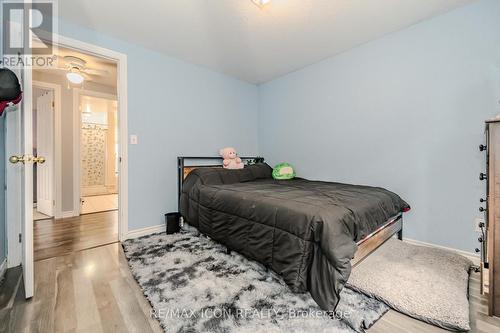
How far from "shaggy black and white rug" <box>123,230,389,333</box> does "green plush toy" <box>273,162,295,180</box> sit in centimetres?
152

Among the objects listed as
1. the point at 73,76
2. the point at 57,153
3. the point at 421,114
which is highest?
the point at 73,76

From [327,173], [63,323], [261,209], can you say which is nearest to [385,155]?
[327,173]

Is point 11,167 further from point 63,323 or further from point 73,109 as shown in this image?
point 73,109

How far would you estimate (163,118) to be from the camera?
2.87 metres

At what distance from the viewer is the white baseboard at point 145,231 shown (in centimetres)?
258

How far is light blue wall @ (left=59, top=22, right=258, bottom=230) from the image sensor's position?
262cm

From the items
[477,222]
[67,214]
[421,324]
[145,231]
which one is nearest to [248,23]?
[145,231]

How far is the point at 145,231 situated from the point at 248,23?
8.79ft

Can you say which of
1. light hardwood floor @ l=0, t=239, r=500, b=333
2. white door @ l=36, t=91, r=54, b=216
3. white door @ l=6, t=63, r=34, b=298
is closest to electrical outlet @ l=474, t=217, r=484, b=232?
light hardwood floor @ l=0, t=239, r=500, b=333

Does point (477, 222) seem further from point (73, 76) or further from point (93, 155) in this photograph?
point (93, 155)

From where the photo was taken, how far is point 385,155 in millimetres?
2500

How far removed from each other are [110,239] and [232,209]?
1.70m

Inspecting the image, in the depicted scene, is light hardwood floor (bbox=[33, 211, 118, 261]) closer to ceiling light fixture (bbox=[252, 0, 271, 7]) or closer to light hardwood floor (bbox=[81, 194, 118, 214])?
light hardwood floor (bbox=[81, 194, 118, 214])

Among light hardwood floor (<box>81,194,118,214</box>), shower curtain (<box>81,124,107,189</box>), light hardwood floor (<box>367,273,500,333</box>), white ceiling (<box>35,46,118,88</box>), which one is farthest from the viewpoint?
shower curtain (<box>81,124,107,189</box>)
